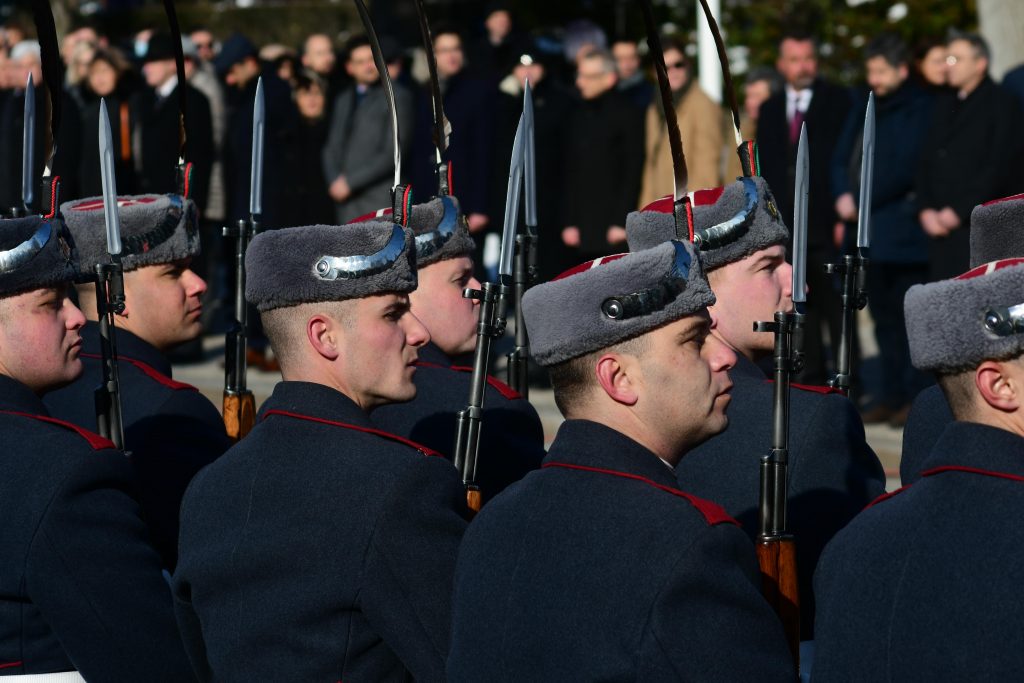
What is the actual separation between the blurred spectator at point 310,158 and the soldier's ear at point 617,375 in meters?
7.95

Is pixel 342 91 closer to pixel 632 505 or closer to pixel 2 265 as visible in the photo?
pixel 2 265

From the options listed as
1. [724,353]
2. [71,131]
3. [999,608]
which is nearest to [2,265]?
[724,353]

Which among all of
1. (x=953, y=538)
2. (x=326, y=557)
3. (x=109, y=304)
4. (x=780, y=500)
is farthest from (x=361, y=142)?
(x=953, y=538)

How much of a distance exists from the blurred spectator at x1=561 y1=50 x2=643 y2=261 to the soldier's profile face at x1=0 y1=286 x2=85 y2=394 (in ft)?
19.8

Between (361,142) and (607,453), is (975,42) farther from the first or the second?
(607,453)

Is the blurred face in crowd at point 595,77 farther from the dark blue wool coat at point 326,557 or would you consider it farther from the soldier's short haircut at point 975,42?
the dark blue wool coat at point 326,557

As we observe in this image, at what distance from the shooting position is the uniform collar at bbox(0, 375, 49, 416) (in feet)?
13.0

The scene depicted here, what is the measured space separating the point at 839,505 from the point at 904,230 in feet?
17.6

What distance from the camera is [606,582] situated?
9.37ft

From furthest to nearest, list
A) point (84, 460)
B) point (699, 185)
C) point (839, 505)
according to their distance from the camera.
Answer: point (699, 185), point (839, 505), point (84, 460)

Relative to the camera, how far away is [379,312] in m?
3.75

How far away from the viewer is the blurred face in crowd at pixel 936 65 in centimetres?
884

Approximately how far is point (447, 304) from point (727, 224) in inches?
38.2

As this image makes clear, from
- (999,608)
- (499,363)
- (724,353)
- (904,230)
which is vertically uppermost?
(724,353)
